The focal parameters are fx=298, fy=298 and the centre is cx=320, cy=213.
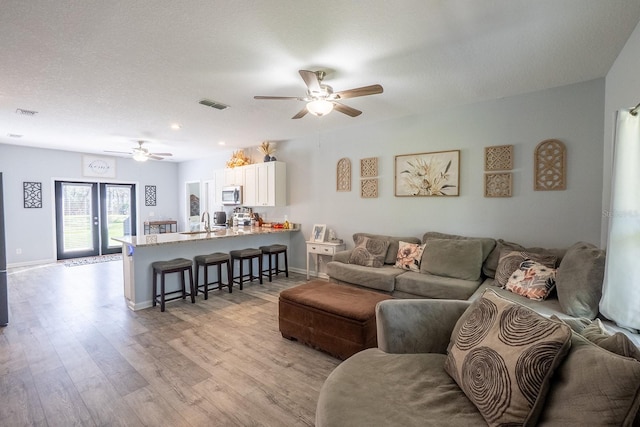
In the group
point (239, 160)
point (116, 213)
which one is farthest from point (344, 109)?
point (116, 213)

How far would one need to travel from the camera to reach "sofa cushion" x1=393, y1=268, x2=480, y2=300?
3.15 metres

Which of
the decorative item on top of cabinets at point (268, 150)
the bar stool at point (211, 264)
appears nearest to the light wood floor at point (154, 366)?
the bar stool at point (211, 264)

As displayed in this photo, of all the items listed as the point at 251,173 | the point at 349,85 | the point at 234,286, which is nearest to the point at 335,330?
the point at 349,85

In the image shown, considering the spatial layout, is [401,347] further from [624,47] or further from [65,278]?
[65,278]

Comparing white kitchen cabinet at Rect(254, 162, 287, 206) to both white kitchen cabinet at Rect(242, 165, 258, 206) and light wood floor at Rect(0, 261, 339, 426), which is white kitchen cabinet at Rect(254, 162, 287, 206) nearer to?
white kitchen cabinet at Rect(242, 165, 258, 206)

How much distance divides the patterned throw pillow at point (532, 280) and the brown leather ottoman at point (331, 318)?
1276 mm

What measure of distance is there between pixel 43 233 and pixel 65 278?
7.02ft

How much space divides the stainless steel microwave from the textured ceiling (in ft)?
8.32

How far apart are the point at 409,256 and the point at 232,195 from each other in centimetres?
420

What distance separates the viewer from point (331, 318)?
267 cm

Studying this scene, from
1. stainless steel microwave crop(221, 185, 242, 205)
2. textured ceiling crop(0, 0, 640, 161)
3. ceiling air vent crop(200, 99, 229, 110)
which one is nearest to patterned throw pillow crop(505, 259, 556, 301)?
textured ceiling crop(0, 0, 640, 161)

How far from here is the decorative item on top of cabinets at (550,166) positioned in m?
3.26

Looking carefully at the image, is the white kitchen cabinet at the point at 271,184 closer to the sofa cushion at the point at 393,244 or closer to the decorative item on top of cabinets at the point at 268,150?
the decorative item on top of cabinets at the point at 268,150

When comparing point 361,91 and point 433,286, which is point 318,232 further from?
point 361,91
